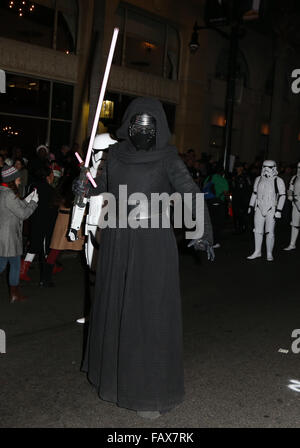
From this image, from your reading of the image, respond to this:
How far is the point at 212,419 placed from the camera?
12.1ft

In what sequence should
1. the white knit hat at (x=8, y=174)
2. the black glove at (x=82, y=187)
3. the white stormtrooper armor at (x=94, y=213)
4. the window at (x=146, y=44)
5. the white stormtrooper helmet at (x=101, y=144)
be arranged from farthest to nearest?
the window at (x=146, y=44)
the white knit hat at (x=8, y=174)
the white stormtrooper helmet at (x=101, y=144)
the white stormtrooper armor at (x=94, y=213)
the black glove at (x=82, y=187)

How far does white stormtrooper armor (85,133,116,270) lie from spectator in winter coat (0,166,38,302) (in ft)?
3.94

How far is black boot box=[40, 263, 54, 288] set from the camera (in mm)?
7297

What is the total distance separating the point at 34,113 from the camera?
15922 millimetres

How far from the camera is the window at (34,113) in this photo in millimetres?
15023

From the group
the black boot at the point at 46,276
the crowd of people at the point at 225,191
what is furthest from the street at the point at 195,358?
the crowd of people at the point at 225,191

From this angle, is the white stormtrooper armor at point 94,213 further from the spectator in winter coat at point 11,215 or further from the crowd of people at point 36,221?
the spectator in winter coat at point 11,215

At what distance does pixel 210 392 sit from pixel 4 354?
192 cm

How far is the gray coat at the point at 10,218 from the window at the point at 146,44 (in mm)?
13246

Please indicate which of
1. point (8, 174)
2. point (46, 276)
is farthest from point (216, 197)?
point (8, 174)

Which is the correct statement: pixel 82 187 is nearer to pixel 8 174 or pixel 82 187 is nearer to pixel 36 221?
pixel 8 174

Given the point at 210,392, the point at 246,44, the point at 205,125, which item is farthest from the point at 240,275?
the point at 246,44

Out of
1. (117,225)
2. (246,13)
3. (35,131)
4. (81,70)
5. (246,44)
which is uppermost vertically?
(246,44)
